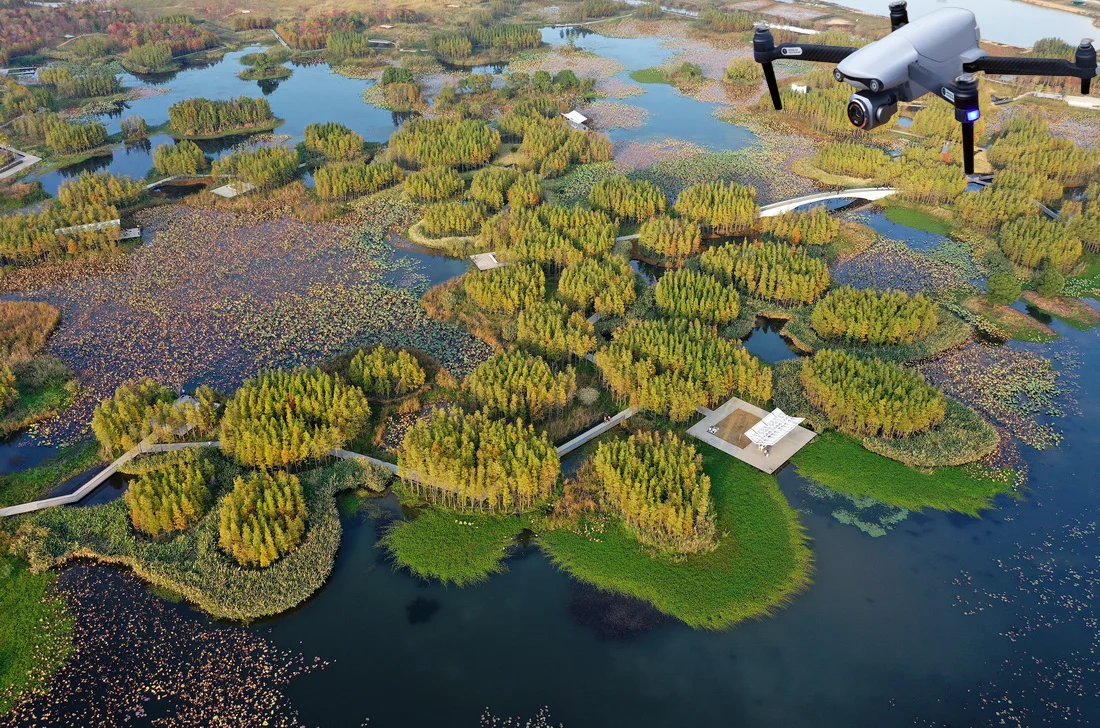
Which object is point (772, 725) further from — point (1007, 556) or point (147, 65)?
point (147, 65)

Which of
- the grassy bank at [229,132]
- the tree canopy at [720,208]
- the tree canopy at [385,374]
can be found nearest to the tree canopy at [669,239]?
the tree canopy at [720,208]

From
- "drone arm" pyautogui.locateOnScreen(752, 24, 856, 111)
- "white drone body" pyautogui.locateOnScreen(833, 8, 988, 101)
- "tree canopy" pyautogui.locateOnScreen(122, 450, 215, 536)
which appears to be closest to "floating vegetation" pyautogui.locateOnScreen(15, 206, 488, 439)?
"tree canopy" pyautogui.locateOnScreen(122, 450, 215, 536)

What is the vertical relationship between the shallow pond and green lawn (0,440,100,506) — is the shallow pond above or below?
above

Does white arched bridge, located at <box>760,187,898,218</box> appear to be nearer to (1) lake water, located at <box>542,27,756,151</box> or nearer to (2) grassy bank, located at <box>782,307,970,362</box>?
(1) lake water, located at <box>542,27,756,151</box>

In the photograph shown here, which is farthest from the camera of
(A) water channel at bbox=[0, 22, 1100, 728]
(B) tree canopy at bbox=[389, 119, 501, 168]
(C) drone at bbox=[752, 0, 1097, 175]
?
(B) tree canopy at bbox=[389, 119, 501, 168]

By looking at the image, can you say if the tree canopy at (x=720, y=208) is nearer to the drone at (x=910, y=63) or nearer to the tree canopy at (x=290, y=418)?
the tree canopy at (x=290, y=418)

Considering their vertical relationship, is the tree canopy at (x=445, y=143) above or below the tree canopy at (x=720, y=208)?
above

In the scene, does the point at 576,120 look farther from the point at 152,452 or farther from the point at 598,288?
the point at 152,452

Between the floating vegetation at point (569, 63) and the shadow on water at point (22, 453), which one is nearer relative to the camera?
the shadow on water at point (22, 453)
